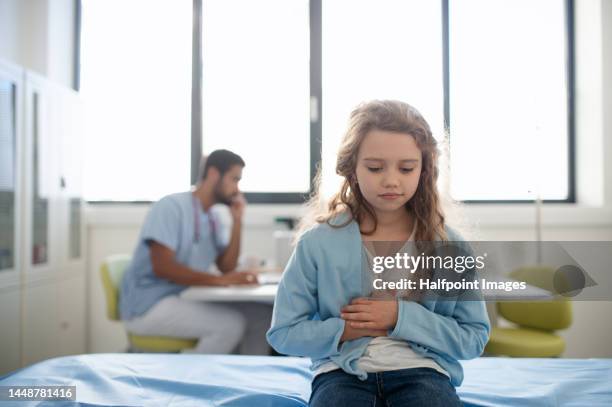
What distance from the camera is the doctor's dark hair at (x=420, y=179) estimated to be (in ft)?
3.53

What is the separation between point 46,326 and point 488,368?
2.39 m

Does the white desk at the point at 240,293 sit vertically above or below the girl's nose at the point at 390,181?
below

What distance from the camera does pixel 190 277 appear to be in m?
2.25

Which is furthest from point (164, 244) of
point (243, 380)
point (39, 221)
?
point (243, 380)

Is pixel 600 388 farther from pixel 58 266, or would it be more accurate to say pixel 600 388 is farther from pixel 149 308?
pixel 58 266

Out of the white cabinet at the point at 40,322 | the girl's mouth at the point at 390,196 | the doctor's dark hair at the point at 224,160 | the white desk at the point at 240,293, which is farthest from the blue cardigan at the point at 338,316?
the white cabinet at the point at 40,322

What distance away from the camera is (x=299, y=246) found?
1.08m

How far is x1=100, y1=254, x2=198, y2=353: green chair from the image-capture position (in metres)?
2.25

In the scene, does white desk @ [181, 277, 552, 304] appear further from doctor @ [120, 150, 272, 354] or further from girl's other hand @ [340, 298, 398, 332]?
girl's other hand @ [340, 298, 398, 332]

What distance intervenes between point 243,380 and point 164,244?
1203mm

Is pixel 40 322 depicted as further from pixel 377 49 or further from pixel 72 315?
pixel 377 49

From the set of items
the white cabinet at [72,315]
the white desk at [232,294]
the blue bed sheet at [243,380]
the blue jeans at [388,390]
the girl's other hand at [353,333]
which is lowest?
the white cabinet at [72,315]

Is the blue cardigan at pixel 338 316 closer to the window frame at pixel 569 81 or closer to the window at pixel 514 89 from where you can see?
the window at pixel 514 89

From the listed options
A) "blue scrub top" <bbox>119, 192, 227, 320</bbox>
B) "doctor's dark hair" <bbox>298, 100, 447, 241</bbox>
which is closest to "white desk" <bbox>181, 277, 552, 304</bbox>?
"blue scrub top" <bbox>119, 192, 227, 320</bbox>
